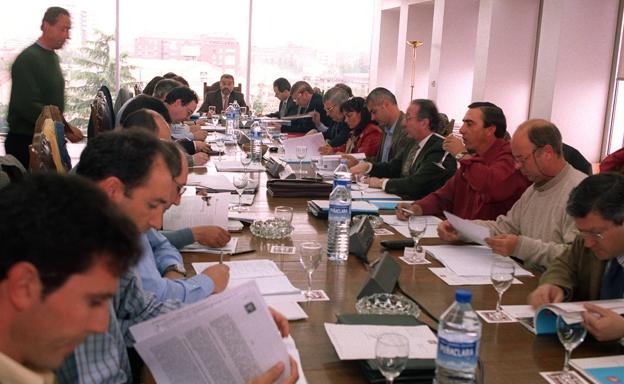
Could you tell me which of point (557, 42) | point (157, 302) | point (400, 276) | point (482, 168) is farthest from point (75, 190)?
point (557, 42)

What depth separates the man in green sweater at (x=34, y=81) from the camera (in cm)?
439

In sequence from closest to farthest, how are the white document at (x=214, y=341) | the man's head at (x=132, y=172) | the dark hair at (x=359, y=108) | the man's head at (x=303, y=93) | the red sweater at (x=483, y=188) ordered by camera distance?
the white document at (x=214, y=341)
the man's head at (x=132, y=172)
the red sweater at (x=483, y=188)
the dark hair at (x=359, y=108)
the man's head at (x=303, y=93)

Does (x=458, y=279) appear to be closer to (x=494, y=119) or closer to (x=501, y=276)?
(x=501, y=276)

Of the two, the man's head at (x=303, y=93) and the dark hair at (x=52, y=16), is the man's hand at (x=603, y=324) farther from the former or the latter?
the man's head at (x=303, y=93)

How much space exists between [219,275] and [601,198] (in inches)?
44.3

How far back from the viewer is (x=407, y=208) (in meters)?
2.94

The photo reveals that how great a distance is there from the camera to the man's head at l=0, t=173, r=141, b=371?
864mm

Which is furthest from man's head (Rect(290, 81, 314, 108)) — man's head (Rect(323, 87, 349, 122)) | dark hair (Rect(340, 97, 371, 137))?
dark hair (Rect(340, 97, 371, 137))

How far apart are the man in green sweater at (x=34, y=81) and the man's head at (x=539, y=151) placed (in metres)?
3.31

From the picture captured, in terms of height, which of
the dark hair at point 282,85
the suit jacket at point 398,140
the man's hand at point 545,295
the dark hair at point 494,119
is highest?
the dark hair at point 282,85

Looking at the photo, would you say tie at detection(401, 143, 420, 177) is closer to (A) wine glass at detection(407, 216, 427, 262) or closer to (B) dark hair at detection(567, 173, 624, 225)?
(A) wine glass at detection(407, 216, 427, 262)

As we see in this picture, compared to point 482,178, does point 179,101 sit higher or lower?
higher

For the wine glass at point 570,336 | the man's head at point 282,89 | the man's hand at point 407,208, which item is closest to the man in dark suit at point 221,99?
the man's head at point 282,89

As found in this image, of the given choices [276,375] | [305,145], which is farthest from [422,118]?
[276,375]
